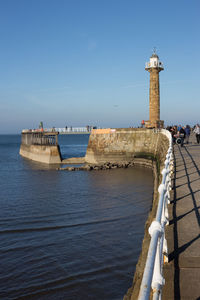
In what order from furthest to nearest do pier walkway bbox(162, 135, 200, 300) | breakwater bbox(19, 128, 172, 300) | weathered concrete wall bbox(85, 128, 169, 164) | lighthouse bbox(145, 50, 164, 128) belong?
lighthouse bbox(145, 50, 164, 128) < weathered concrete wall bbox(85, 128, 169, 164) < breakwater bbox(19, 128, 172, 300) < pier walkway bbox(162, 135, 200, 300)

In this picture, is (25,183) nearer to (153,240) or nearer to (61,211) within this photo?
(61,211)

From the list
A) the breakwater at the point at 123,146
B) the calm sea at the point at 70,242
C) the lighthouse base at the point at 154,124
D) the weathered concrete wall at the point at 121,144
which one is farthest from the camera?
the lighthouse base at the point at 154,124

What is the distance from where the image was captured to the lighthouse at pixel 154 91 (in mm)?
36000

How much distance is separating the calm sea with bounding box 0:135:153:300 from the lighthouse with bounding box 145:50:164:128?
815 inches

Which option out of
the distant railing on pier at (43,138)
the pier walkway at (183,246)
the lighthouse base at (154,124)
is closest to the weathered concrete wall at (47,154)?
the distant railing on pier at (43,138)

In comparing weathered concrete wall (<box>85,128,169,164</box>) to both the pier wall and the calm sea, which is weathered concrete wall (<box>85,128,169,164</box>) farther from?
the calm sea

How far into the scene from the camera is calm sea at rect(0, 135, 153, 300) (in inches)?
255

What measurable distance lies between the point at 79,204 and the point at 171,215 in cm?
957

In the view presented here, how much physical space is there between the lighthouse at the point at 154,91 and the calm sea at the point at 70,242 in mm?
20695

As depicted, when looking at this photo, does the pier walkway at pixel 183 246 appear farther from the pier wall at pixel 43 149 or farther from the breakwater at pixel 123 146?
the pier wall at pixel 43 149

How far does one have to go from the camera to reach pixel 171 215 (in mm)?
5238

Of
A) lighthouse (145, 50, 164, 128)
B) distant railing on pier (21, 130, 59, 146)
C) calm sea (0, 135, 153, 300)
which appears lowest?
calm sea (0, 135, 153, 300)

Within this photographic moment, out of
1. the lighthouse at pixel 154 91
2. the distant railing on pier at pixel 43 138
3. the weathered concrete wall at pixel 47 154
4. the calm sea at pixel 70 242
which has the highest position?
the lighthouse at pixel 154 91

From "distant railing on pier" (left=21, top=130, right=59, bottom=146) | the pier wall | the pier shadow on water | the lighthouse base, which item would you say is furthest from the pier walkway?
"distant railing on pier" (left=21, top=130, right=59, bottom=146)
